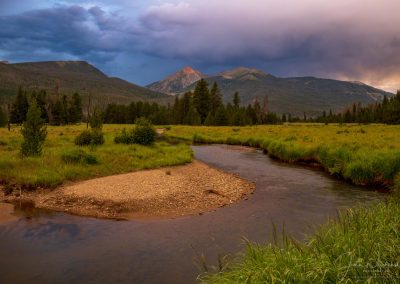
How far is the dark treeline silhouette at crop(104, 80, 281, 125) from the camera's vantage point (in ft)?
343

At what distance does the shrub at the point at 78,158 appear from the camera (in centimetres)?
2702

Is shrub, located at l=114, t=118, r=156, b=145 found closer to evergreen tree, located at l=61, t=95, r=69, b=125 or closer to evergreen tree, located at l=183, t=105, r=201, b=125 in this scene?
evergreen tree, located at l=183, t=105, r=201, b=125

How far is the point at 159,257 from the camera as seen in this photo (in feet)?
40.5

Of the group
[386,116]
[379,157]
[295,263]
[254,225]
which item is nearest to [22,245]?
[254,225]

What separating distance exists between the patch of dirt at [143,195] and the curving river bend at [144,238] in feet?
3.47

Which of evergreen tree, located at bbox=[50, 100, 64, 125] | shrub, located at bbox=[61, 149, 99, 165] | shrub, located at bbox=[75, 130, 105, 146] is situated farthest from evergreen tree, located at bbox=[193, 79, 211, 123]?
shrub, located at bbox=[61, 149, 99, 165]

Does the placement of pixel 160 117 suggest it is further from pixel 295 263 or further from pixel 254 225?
pixel 295 263

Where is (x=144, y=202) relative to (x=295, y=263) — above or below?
below

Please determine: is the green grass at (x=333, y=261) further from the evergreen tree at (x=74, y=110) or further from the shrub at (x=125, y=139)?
the evergreen tree at (x=74, y=110)

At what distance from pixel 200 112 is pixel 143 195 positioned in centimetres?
9644

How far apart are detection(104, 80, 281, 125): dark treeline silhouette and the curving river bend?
3250 inches

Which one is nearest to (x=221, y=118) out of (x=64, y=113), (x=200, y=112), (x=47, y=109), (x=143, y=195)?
(x=200, y=112)

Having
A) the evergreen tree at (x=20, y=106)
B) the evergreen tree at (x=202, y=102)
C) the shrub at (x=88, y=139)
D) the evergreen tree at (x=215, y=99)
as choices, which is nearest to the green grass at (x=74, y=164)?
the shrub at (x=88, y=139)

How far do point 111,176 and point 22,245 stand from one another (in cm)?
1204
